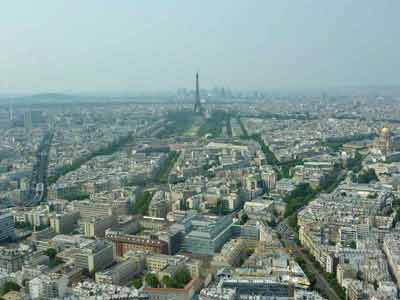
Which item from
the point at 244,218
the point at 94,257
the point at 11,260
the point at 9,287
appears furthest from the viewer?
the point at 244,218

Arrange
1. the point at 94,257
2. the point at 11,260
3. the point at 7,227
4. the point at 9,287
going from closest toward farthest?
the point at 9,287, the point at 94,257, the point at 11,260, the point at 7,227

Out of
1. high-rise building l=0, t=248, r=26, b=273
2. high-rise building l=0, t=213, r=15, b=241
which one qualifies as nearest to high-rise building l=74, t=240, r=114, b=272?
high-rise building l=0, t=248, r=26, b=273

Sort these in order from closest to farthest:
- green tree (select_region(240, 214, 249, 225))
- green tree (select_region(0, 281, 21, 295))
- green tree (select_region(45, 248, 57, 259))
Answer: green tree (select_region(0, 281, 21, 295)) < green tree (select_region(45, 248, 57, 259)) < green tree (select_region(240, 214, 249, 225))

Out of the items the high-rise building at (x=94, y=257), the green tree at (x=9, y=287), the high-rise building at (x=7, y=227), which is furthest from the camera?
the high-rise building at (x=7, y=227)

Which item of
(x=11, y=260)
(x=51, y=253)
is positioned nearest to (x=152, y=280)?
(x=51, y=253)

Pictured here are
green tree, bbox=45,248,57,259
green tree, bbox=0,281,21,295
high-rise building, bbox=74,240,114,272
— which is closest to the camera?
→ green tree, bbox=0,281,21,295

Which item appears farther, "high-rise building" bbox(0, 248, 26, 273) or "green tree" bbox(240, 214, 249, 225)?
"green tree" bbox(240, 214, 249, 225)

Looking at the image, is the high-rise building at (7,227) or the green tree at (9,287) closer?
the green tree at (9,287)

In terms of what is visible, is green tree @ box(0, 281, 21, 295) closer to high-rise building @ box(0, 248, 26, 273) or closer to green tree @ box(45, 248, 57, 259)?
high-rise building @ box(0, 248, 26, 273)

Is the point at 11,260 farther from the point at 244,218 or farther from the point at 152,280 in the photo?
the point at 244,218

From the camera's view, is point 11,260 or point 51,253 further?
point 51,253

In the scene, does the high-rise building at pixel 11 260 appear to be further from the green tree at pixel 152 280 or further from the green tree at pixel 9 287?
the green tree at pixel 152 280

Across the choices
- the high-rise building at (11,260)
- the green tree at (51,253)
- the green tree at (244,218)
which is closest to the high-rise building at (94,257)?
the green tree at (51,253)
